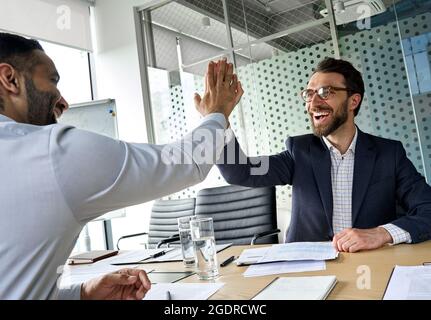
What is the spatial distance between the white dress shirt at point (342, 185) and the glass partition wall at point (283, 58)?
4.80 ft

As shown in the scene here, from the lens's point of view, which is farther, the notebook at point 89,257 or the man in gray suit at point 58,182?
the notebook at point 89,257

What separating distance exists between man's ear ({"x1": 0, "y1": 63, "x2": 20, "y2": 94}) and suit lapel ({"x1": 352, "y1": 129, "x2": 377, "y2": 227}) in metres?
1.40

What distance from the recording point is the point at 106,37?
14.7 feet

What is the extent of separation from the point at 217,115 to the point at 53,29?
3943mm

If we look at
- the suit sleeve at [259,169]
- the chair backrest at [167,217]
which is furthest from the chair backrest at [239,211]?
the suit sleeve at [259,169]

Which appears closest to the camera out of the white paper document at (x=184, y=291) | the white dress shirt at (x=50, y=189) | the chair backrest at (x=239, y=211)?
the white dress shirt at (x=50, y=189)

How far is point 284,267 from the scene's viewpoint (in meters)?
1.19

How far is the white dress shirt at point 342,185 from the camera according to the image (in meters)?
1.75

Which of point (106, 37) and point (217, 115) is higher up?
point (106, 37)

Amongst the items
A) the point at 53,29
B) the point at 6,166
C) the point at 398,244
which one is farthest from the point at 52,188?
the point at 53,29

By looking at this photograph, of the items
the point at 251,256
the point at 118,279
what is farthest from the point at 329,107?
the point at 118,279

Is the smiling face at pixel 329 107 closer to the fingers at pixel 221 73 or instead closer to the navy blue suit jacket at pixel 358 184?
the navy blue suit jacket at pixel 358 184
